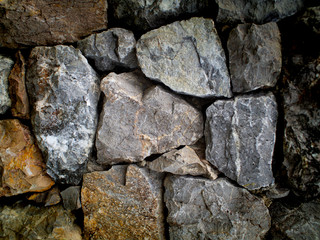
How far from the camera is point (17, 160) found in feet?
4.85

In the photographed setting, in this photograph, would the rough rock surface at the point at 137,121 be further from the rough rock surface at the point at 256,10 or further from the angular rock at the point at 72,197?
the rough rock surface at the point at 256,10

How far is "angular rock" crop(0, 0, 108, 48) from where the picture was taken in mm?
1377

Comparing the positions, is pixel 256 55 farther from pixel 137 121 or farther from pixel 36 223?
pixel 36 223

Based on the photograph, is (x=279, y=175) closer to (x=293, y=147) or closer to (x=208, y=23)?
(x=293, y=147)

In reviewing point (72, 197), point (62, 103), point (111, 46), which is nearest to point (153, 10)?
point (111, 46)

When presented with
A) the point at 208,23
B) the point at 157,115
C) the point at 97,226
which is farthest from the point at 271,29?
the point at 97,226

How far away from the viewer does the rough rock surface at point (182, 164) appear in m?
1.44

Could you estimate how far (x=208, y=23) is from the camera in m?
1.39

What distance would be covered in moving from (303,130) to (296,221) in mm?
737

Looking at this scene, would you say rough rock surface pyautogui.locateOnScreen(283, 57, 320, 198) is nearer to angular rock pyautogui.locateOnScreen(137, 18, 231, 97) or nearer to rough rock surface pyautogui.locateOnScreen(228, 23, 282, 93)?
rough rock surface pyautogui.locateOnScreen(228, 23, 282, 93)

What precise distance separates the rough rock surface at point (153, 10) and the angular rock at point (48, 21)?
130 mm

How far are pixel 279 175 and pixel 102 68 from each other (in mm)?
1714

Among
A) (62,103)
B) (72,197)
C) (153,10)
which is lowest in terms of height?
(72,197)

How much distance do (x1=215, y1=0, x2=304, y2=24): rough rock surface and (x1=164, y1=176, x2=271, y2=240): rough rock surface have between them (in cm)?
129
